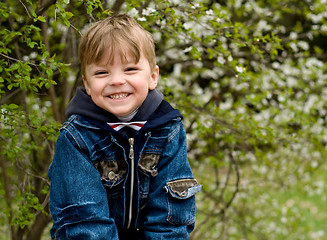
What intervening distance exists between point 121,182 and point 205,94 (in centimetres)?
266

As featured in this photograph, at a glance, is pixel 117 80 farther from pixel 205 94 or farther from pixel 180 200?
pixel 205 94

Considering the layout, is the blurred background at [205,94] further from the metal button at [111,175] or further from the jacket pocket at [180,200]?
the jacket pocket at [180,200]

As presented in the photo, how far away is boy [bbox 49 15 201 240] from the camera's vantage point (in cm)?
177

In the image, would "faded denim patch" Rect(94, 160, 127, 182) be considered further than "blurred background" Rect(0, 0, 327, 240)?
No

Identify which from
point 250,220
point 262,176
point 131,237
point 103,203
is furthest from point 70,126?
point 262,176

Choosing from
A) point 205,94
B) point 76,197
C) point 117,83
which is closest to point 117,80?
point 117,83

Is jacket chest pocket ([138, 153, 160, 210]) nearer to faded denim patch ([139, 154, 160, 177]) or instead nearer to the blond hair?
faded denim patch ([139, 154, 160, 177])

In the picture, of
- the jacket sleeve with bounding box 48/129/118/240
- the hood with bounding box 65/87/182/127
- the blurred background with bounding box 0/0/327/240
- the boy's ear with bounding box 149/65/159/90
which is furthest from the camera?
the blurred background with bounding box 0/0/327/240

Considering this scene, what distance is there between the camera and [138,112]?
192 cm

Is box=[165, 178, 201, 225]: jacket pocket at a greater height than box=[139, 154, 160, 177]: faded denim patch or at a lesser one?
lesser

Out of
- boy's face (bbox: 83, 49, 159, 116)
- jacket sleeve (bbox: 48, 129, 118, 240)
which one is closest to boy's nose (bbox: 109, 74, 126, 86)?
boy's face (bbox: 83, 49, 159, 116)

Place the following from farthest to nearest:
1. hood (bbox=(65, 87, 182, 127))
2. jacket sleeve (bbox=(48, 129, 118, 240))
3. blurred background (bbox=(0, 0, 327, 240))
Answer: blurred background (bbox=(0, 0, 327, 240))
hood (bbox=(65, 87, 182, 127))
jacket sleeve (bbox=(48, 129, 118, 240))

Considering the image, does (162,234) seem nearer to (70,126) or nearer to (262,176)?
(70,126)

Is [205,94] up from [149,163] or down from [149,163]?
down
